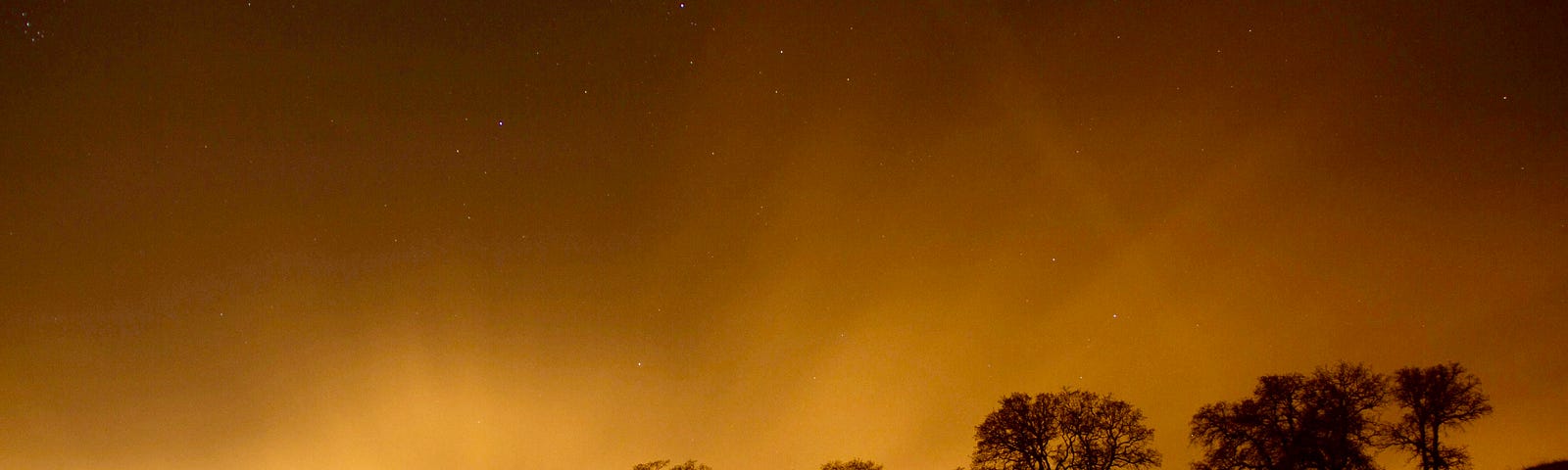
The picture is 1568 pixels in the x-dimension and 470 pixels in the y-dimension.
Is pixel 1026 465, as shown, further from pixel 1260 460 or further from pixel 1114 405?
pixel 1260 460

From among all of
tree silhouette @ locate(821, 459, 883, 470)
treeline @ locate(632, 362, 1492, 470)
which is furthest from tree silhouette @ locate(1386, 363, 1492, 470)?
tree silhouette @ locate(821, 459, 883, 470)

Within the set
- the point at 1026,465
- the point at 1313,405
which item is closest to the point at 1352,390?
the point at 1313,405

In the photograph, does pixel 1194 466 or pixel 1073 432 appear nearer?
pixel 1194 466

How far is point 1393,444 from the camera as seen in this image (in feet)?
156

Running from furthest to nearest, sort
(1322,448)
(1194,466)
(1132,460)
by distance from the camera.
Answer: (1132,460)
(1194,466)
(1322,448)

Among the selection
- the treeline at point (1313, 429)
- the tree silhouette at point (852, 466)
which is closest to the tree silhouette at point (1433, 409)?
the treeline at point (1313, 429)

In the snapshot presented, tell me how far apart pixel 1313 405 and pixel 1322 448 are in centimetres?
301

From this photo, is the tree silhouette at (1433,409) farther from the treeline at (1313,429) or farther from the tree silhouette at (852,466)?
the tree silhouette at (852,466)

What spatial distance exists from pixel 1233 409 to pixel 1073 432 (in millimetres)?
8921

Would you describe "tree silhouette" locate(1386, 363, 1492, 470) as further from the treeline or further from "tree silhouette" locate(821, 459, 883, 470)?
"tree silhouette" locate(821, 459, 883, 470)

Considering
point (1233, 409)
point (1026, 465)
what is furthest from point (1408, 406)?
point (1026, 465)

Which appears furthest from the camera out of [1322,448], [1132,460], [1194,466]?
[1132,460]

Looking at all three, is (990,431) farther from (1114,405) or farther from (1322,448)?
(1322,448)

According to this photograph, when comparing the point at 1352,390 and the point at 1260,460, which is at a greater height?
the point at 1352,390
